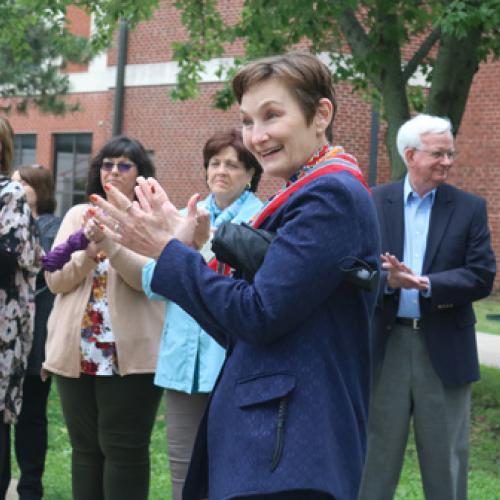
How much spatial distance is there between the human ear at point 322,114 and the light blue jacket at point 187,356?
1563mm

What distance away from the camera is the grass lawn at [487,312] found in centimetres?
1476

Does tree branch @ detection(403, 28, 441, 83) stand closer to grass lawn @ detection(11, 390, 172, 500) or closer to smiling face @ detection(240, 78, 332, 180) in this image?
grass lawn @ detection(11, 390, 172, 500)

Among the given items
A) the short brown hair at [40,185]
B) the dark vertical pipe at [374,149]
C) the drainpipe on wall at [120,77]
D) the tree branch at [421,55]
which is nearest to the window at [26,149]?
the drainpipe on wall at [120,77]

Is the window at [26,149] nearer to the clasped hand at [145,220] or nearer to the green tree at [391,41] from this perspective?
the green tree at [391,41]

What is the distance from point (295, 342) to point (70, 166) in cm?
2228

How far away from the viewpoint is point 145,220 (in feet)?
7.63

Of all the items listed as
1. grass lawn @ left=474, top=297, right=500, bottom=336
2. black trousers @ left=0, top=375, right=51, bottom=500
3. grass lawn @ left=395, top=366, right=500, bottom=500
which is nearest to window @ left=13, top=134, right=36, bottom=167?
grass lawn @ left=474, top=297, right=500, bottom=336

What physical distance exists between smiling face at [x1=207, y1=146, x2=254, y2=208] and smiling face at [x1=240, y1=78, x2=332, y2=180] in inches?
71.8

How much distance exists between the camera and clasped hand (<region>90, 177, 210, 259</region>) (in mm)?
2322

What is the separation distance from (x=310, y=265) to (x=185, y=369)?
76.7 inches

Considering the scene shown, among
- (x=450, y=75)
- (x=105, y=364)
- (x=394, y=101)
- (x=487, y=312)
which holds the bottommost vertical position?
(x=487, y=312)

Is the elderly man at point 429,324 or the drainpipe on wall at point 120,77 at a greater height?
the drainpipe on wall at point 120,77

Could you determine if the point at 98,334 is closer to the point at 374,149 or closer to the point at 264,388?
the point at 264,388

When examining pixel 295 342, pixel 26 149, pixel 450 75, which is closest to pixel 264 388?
pixel 295 342
